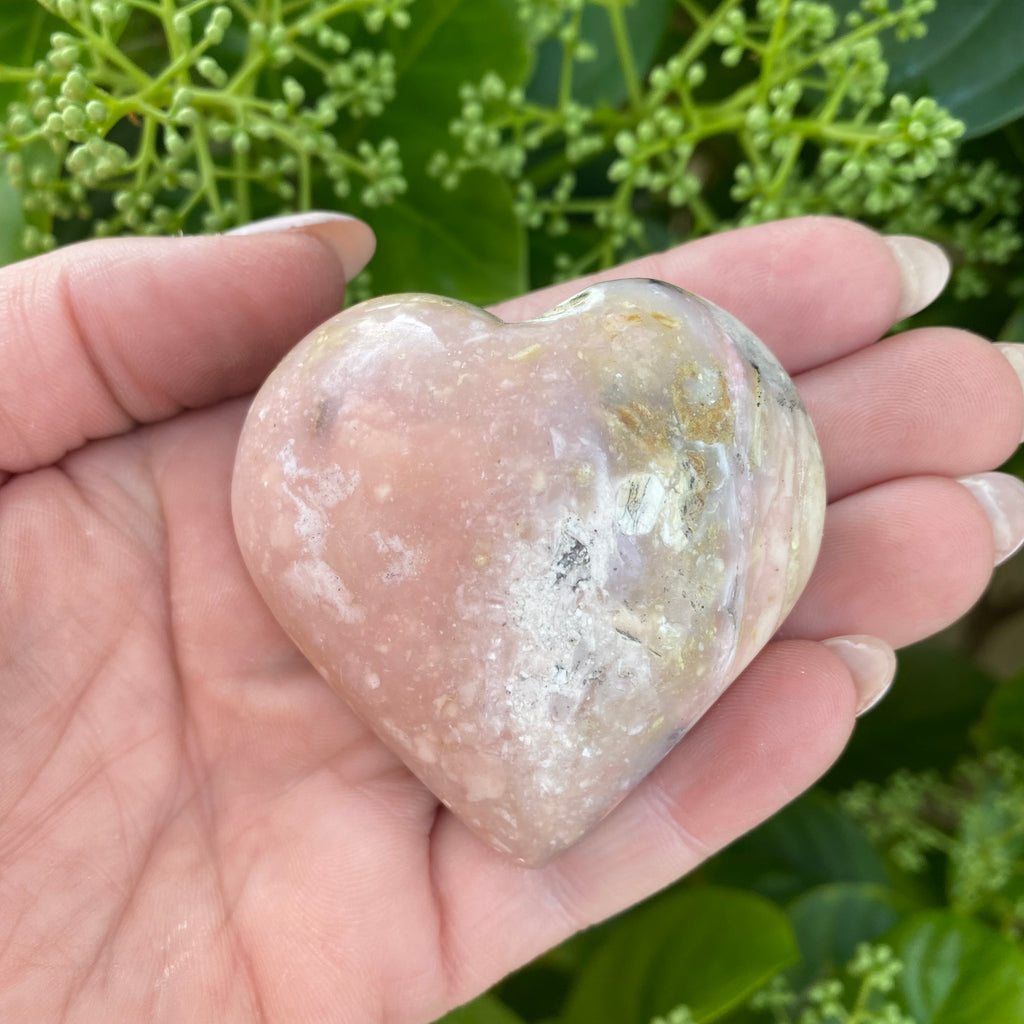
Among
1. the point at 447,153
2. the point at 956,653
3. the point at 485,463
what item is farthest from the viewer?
the point at 956,653

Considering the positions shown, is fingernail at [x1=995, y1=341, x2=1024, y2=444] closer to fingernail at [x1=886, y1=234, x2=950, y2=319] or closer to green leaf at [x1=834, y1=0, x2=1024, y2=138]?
fingernail at [x1=886, y1=234, x2=950, y2=319]

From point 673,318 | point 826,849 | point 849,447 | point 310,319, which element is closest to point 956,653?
point 826,849

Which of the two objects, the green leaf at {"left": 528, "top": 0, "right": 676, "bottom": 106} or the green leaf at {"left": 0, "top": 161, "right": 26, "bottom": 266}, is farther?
the green leaf at {"left": 528, "top": 0, "right": 676, "bottom": 106}

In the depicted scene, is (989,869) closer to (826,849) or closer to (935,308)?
(826,849)

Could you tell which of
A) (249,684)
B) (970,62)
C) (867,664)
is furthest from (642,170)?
(249,684)

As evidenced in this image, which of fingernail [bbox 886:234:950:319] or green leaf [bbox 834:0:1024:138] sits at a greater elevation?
green leaf [bbox 834:0:1024:138]

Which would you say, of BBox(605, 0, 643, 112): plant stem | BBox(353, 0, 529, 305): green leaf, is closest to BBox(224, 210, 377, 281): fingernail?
BBox(353, 0, 529, 305): green leaf

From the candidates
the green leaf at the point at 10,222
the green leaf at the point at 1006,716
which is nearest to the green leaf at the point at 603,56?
the green leaf at the point at 10,222
